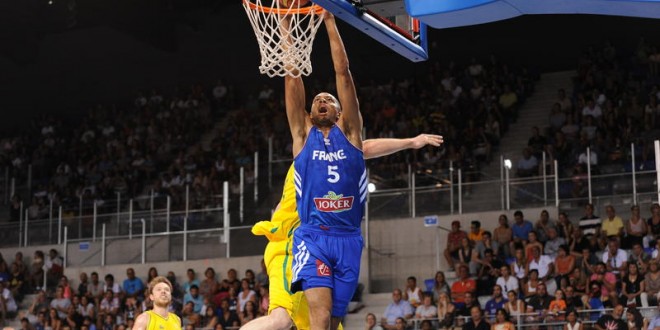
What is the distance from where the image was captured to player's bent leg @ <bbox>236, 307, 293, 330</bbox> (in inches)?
326

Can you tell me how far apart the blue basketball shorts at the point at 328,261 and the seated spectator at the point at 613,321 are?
329 inches

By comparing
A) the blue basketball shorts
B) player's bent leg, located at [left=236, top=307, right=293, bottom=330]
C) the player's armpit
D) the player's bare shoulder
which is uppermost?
the player's armpit

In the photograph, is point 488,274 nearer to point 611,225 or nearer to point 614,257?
point 614,257

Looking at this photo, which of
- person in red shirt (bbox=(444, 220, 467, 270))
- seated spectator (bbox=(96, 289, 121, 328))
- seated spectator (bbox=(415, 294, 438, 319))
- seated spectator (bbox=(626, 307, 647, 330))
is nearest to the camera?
seated spectator (bbox=(626, 307, 647, 330))

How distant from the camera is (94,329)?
20.0m

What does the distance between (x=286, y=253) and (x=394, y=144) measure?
128 cm

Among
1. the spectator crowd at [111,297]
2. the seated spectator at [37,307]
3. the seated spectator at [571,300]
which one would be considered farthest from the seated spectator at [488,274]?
the seated spectator at [37,307]

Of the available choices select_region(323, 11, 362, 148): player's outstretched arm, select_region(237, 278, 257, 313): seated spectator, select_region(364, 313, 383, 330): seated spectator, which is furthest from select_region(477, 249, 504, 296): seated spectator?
select_region(323, 11, 362, 148): player's outstretched arm

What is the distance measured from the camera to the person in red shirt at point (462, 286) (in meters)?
17.6

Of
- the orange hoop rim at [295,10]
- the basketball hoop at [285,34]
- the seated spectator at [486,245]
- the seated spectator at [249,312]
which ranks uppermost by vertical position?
the orange hoop rim at [295,10]

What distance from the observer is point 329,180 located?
800 cm

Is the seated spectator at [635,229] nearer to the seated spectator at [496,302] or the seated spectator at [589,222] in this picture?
the seated spectator at [589,222]

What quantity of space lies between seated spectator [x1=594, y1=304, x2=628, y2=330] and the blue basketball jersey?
27.2 ft

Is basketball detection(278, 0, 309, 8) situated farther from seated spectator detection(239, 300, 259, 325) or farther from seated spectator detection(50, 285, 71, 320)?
seated spectator detection(50, 285, 71, 320)
